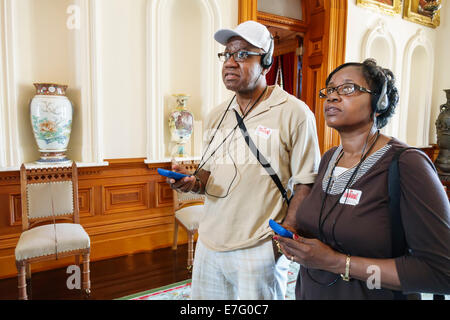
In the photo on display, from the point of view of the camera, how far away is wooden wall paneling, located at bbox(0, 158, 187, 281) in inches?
106

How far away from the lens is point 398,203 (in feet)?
2.65

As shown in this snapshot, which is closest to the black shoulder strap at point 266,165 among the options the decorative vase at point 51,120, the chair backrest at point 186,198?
the chair backrest at point 186,198

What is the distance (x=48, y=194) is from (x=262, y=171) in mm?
2237

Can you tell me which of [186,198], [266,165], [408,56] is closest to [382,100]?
[266,165]

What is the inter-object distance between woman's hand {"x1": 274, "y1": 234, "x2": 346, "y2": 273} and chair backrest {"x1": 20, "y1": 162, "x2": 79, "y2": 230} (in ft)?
7.83

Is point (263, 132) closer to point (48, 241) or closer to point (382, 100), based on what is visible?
point (382, 100)

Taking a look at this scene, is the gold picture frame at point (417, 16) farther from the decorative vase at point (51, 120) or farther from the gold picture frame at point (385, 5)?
the decorative vase at point (51, 120)

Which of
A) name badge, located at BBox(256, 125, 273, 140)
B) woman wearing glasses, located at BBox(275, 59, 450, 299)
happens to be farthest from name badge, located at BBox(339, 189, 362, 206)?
name badge, located at BBox(256, 125, 273, 140)

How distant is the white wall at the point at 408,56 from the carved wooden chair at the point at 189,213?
10.9ft

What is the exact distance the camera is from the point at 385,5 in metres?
5.14

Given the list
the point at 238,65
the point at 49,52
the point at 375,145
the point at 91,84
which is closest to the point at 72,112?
the point at 91,84

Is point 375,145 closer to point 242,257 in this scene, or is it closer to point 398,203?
point 398,203

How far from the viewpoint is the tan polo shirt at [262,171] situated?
1.16 meters

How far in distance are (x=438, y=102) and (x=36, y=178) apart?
23.8ft
